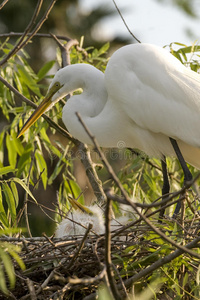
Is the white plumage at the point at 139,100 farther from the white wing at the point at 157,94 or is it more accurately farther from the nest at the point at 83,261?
the nest at the point at 83,261

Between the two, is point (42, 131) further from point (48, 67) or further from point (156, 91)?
point (156, 91)

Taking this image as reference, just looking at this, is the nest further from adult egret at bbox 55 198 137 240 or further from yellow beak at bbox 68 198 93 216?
yellow beak at bbox 68 198 93 216

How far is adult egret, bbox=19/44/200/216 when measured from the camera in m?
2.17

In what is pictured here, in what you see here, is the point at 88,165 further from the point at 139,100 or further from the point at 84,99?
the point at 139,100

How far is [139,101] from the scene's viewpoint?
216cm

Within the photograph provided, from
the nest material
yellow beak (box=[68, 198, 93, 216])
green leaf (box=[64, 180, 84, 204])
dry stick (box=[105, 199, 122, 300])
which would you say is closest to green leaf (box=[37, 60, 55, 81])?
green leaf (box=[64, 180, 84, 204])

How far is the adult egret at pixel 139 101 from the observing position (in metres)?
2.17

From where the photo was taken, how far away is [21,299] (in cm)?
159

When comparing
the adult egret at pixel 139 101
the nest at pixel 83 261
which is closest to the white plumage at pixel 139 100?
the adult egret at pixel 139 101

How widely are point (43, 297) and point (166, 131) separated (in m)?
0.90

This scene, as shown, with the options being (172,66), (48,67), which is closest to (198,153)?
(172,66)

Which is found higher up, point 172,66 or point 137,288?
point 172,66

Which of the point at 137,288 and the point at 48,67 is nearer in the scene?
the point at 137,288

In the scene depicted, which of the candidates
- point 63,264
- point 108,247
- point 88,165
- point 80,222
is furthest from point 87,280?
point 88,165
